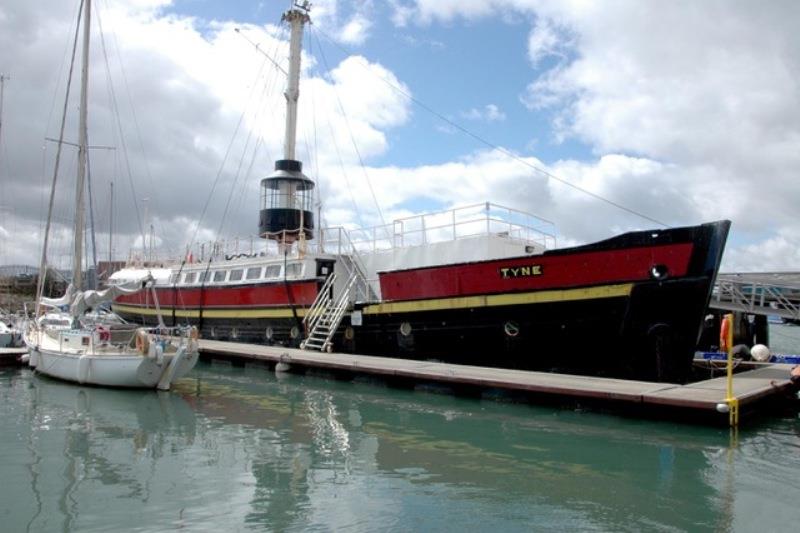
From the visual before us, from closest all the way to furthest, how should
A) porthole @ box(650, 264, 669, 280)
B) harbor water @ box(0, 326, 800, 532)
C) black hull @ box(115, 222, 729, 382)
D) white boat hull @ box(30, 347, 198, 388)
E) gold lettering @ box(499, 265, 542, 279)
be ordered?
harbor water @ box(0, 326, 800, 532)
black hull @ box(115, 222, 729, 382)
porthole @ box(650, 264, 669, 280)
gold lettering @ box(499, 265, 542, 279)
white boat hull @ box(30, 347, 198, 388)

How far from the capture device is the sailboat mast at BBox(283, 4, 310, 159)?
2441cm

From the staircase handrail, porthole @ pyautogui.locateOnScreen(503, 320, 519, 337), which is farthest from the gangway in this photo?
the staircase handrail

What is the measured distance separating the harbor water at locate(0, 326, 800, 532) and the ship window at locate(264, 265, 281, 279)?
7.87 metres

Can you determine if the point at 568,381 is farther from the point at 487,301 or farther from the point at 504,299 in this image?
the point at 487,301

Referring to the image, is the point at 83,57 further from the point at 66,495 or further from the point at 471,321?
the point at 66,495

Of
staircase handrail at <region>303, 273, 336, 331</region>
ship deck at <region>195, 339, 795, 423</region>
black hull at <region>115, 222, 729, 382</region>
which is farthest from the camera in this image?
staircase handrail at <region>303, 273, 336, 331</region>

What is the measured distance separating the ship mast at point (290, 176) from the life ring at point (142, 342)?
9.28 m

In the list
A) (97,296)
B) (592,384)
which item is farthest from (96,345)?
(592,384)

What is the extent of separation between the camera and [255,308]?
22.3 m

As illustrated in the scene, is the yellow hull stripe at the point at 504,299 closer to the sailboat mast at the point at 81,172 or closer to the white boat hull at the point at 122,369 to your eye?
the white boat hull at the point at 122,369

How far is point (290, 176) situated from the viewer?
24.2 meters

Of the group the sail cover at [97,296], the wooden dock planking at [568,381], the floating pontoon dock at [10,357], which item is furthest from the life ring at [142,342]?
the floating pontoon dock at [10,357]

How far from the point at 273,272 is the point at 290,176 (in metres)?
4.53

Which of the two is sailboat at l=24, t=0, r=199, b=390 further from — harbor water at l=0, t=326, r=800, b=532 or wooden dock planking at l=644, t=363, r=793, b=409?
wooden dock planking at l=644, t=363, r=793, b=409
